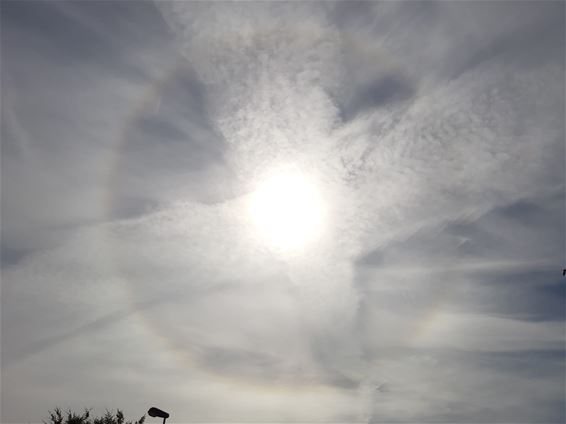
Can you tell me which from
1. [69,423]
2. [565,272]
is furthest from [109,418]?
[565,272]

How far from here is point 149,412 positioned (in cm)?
3022

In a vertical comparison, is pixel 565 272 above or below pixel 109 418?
above

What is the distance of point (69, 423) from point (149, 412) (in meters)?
5.06

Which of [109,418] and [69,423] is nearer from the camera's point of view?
[69,423]

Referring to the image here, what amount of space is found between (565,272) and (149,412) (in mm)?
31501

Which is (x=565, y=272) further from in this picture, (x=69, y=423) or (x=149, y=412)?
(x=69, y=423)

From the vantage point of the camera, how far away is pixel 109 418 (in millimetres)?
32469

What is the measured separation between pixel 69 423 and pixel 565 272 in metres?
36.4

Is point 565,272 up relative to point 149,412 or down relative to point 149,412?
up

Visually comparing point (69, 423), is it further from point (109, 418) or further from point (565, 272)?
point (565, 272)

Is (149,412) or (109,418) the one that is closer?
(149,412)

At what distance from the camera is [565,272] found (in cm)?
3275

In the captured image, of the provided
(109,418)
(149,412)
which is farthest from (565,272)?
(109,418)
